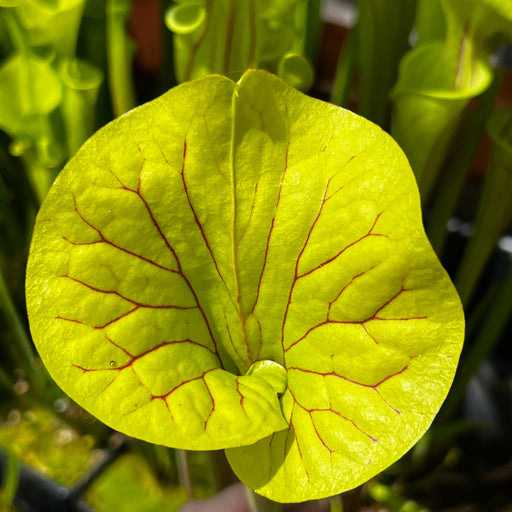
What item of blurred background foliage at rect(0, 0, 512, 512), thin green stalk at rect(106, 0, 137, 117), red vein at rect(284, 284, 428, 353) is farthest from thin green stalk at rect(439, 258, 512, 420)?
thin green stalk at rect(106, 0, 137, 117)

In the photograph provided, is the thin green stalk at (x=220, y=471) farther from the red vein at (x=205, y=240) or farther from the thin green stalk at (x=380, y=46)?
the thin green stalk at (x=380, y=46)

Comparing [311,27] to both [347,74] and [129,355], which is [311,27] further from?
[129,355]

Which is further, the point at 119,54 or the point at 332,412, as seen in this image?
the point at 119,54

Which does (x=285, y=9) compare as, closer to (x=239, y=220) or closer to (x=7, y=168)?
(x=239, y=220)

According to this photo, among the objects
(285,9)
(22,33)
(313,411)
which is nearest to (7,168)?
(22,33)

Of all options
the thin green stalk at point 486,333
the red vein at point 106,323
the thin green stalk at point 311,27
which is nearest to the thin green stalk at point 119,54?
the thin green stalk at point 311,27

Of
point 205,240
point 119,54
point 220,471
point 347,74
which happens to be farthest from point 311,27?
point 220,471
